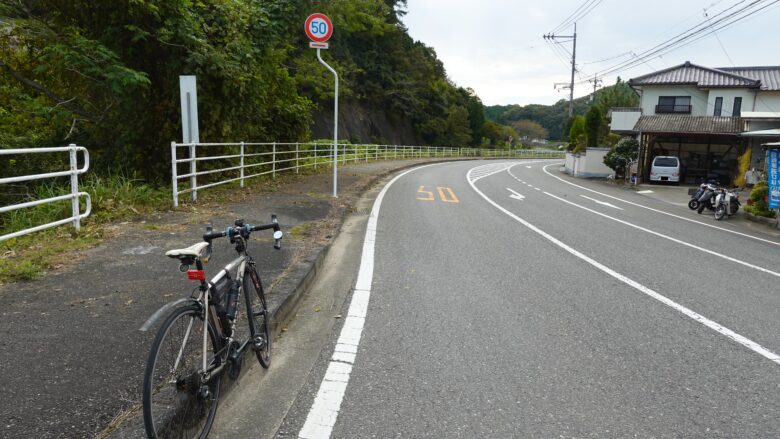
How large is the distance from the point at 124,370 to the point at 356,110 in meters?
51.9

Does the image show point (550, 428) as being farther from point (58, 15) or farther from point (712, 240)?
point (58, 15)

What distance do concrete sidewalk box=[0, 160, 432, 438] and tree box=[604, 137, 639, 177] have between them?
78.4 feet

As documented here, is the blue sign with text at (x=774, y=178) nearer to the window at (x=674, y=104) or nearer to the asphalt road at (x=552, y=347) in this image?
the asphalt road at (x=552, y=347)

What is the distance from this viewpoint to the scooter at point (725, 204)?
13898 millimetres

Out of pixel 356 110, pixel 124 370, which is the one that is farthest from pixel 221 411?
pixel 356 110

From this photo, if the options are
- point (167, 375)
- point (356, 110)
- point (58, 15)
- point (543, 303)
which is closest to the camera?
point (167, 375)

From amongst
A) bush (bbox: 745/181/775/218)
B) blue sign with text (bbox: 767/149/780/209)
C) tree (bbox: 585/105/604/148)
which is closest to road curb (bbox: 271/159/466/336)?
blue sign with text (bbox: 767/149/780/209)

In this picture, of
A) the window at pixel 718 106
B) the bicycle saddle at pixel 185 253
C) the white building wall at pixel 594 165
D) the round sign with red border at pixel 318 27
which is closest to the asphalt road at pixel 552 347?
the bicycle saddle at pixel 185 253

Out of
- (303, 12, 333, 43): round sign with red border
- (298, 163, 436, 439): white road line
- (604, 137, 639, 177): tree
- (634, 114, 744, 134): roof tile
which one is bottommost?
(298, 163, 436, 439): white road line

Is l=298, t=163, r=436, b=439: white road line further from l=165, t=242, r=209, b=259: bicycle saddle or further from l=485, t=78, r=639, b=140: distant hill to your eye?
l=485, t=78, r=639, b=140: distant hill

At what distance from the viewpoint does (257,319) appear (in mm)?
3600

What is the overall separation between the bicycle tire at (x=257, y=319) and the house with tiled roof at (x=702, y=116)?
89.1 feet

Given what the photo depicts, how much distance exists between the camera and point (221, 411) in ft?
9.80

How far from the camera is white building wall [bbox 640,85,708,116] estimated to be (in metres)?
32.0
